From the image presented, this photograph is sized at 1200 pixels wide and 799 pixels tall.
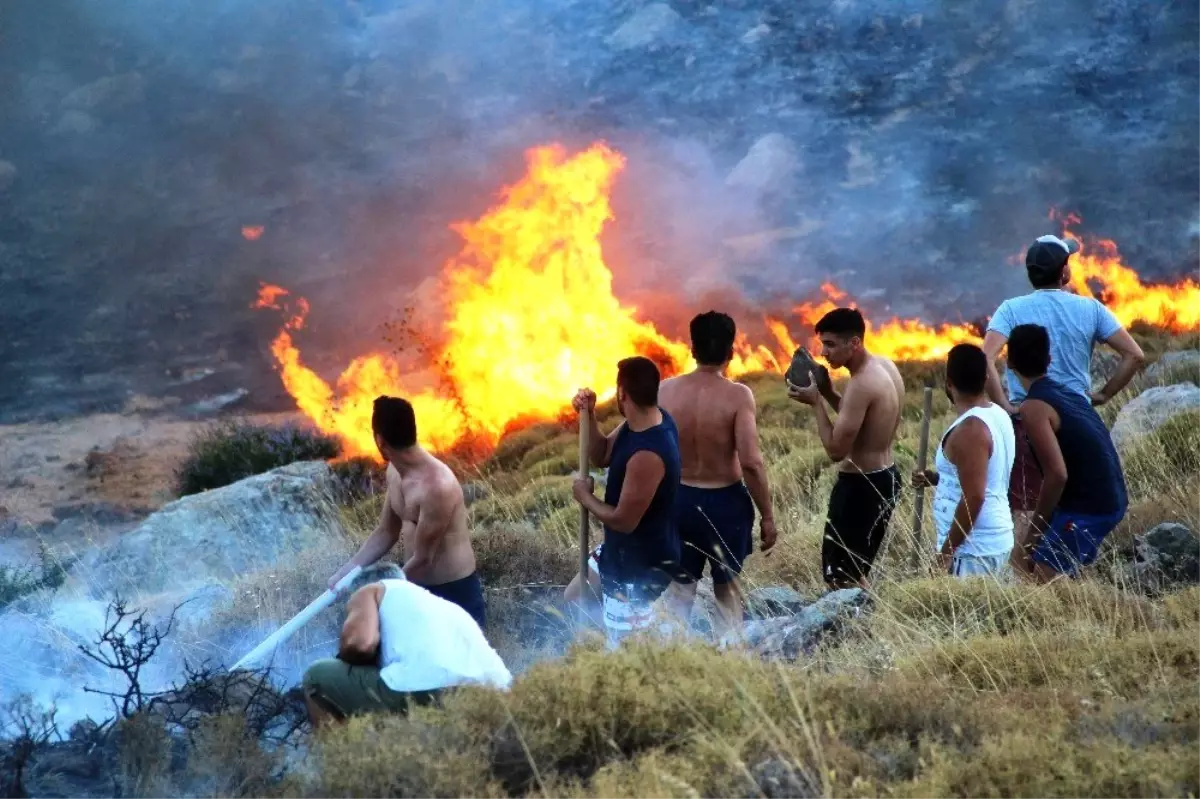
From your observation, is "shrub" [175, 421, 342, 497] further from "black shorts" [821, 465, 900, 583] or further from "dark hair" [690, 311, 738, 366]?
"dark hair" [690, 311, 738, 366]

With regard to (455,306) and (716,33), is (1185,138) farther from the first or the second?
(455,306)

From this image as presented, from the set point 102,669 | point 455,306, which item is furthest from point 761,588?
point 455,306

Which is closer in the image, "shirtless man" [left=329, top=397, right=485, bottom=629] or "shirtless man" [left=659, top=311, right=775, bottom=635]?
"shirtless man" [left=329, top=397, right=485, bottom=629]

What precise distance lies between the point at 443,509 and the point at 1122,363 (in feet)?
12.0

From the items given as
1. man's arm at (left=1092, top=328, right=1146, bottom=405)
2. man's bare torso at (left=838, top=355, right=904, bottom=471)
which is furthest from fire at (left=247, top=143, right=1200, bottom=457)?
man's bare torso at (left=838, top=355, right=904, bottom=471)

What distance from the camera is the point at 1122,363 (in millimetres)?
6789

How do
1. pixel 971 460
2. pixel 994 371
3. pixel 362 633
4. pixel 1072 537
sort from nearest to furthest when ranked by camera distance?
pixel 362 633
pixel 971 460
pixel 1072 537
pixel 994 371

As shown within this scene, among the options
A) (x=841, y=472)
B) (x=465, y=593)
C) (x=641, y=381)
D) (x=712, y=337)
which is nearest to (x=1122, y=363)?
(x=841, y=472)

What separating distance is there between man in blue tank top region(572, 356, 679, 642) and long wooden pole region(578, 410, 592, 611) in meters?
0.03

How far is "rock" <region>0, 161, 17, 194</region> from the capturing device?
72.2 ft

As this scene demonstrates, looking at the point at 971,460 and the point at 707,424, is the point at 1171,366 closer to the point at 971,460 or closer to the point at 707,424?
the point at 971,460

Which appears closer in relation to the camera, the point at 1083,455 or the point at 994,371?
the point at 1083,455

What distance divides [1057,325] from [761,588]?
214cm

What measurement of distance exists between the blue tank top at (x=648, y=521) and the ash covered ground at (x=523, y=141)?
15089 mm
